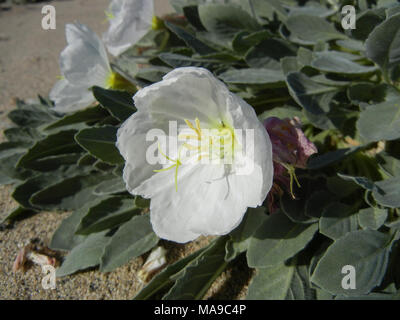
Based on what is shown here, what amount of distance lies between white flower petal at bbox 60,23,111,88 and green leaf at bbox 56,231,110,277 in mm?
738

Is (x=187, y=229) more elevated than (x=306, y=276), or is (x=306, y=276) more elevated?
(x=187, y=229)

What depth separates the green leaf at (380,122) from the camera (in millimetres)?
1450

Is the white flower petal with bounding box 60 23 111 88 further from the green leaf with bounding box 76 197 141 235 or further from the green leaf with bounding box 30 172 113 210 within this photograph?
the green leaf with bounding box 76 197 141 235

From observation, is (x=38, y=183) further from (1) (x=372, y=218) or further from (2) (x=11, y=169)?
(1) (x=372, y=218)

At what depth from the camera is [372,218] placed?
1.41 meters

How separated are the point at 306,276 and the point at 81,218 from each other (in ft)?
3.16

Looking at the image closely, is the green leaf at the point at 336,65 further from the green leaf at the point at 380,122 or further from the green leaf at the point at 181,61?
the green leaf at the point at 181,61

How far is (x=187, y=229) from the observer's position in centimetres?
125

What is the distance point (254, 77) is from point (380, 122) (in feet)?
1.73

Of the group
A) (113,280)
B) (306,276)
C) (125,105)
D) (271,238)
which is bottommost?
(113,280)

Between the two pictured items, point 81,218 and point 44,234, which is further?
point 44,234

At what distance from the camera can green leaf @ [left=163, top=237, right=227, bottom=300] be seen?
4.86 ft
